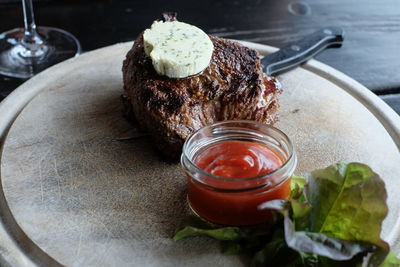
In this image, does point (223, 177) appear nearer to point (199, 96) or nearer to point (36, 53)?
point (199, 96)

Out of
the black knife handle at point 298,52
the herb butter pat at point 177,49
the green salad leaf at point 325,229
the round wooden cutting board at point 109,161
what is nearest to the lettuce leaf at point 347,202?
the green salad leaf at point 325,229

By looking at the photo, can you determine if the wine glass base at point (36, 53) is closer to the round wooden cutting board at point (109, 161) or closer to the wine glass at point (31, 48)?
the wine glass at point (31, 48)

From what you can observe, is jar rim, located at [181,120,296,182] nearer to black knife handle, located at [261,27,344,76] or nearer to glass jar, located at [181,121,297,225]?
glass jar, located at [181,121,297,225]

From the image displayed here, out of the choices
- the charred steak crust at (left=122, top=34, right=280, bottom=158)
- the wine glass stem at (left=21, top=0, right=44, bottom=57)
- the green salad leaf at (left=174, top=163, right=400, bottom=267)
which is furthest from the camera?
the wine glass stem at (left=21, top=0, right=44, bottom=57)

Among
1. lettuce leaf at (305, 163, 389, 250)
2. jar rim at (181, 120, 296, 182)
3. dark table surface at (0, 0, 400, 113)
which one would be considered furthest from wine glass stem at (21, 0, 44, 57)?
lettuce leaf at (305, 163, 389, 250)

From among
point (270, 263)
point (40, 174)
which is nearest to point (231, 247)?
point (270, 263)

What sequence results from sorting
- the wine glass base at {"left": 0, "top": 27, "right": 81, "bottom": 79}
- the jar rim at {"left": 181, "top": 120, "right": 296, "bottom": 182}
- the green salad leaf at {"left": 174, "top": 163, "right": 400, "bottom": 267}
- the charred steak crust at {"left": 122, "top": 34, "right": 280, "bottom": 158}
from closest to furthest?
the green salad leaf at {"left": 174, "top": 163, "right": 400, "bottom": 267}, the jar rim at {"left": 181, "top": 120, "right": 296, "bottom": 182}, the charred steak crust at {"left": 122, "top": 34, "right": 280, "bottom": 158}, the wine glass base at {"left": 0, "top": 27, "right": 81, "bottom": 79}
